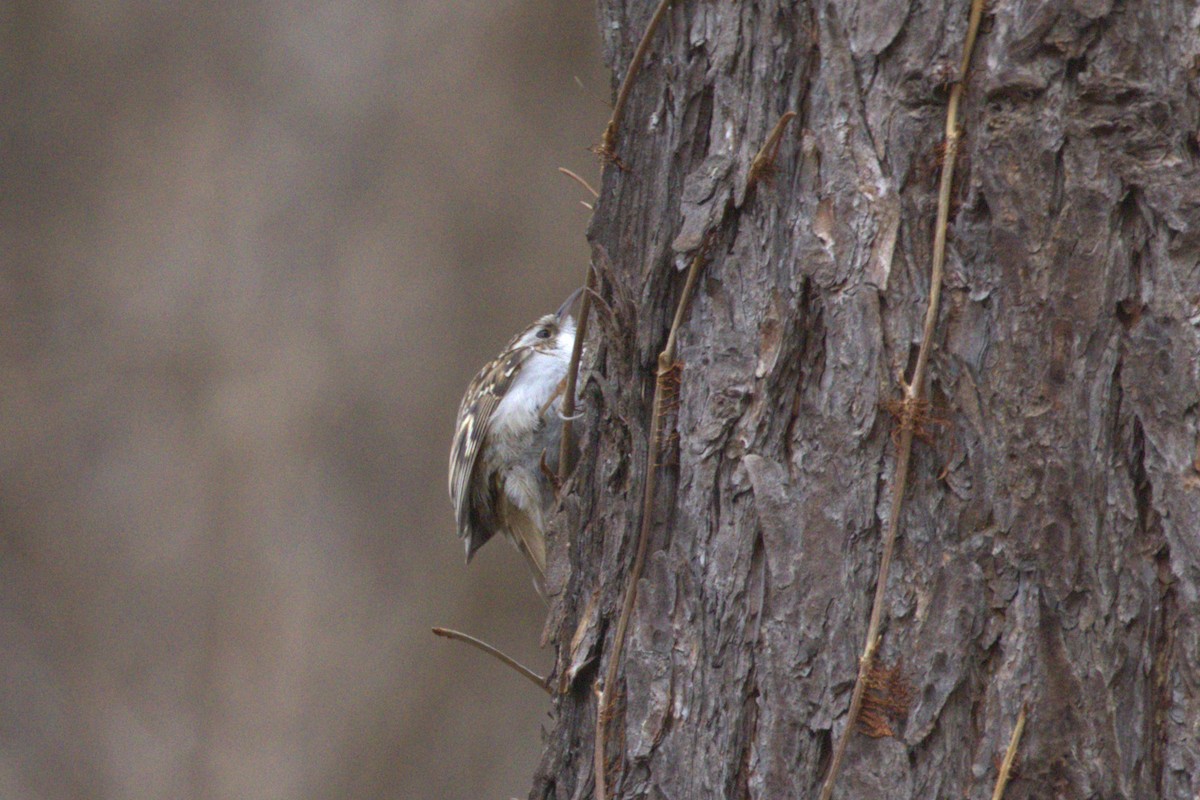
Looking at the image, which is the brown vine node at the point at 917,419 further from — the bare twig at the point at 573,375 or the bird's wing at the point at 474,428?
the bird's wing at the point at 474,428

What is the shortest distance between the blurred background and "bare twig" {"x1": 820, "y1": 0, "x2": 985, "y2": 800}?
4.89 metres

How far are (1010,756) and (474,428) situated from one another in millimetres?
2406

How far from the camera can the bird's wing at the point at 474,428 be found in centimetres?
385

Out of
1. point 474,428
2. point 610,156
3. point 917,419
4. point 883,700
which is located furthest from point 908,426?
point 474,428

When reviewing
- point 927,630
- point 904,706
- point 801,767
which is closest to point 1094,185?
point 927,630

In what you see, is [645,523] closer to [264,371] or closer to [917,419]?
[917,419]

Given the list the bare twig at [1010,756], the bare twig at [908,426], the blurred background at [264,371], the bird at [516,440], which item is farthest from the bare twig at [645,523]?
the blurred background at [264,371]

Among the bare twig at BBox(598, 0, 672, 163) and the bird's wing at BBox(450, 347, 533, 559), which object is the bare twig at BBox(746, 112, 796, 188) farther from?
the bird's wing at BBox(450, 347, 533, 559)

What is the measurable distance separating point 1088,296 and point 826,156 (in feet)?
1.40

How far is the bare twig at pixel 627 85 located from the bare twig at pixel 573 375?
8.2 inches

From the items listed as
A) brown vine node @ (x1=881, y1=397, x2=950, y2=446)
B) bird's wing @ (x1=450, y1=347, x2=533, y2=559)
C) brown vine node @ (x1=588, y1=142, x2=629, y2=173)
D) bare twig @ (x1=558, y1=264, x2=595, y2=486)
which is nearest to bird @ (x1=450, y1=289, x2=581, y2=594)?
bird's wing @ (x1=450, y1=347, x2=533, y2=559)

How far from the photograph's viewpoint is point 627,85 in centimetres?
210

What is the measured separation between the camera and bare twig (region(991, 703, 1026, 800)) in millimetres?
1722

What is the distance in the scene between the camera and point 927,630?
1774 millimetres
